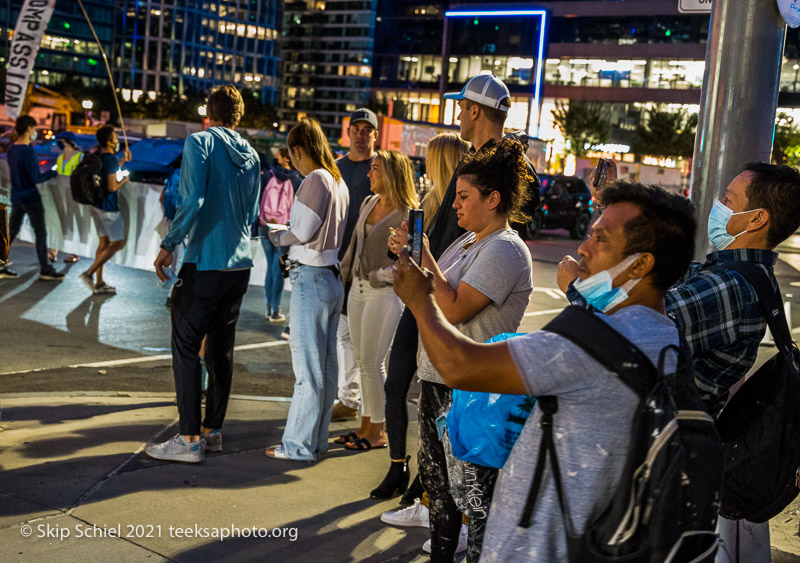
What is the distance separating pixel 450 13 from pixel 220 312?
88.0 meters

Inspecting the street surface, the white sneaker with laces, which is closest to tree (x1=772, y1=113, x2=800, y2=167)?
the street surface

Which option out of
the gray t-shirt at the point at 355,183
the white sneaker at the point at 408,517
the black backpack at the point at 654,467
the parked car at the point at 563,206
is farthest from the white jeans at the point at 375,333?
the parked car at the point at 563,206

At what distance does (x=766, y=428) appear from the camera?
3104mm

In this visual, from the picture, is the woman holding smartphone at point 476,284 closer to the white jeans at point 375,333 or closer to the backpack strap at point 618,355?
the backpack strap at point 618,355

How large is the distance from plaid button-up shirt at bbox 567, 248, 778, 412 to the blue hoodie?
2.98 meters

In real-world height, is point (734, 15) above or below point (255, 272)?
above

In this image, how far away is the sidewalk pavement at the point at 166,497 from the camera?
4.09 metres

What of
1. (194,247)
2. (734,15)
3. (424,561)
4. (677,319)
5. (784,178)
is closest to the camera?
(677,319)

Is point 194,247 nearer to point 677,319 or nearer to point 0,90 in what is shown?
point 677,319

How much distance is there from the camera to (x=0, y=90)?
250 feet

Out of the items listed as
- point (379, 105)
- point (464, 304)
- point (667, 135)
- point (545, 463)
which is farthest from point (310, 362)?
point (379, 105)

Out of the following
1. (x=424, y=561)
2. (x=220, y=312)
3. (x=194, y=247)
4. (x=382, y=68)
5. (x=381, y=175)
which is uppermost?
(x=382, y=68)

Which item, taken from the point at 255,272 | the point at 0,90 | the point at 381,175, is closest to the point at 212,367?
the point at 381,175

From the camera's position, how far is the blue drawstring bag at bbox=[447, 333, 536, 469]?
2562 mm
